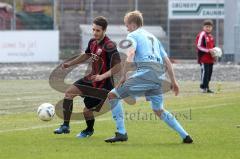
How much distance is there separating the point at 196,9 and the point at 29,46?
11780 mm

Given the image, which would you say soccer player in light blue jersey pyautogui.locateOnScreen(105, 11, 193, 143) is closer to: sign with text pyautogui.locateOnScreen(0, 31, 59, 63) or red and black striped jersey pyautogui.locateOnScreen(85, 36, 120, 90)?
red and black striped jersey pyautogui.locateOnScreen(85, 36, 120, 90)

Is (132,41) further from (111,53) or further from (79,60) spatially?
(79,60)

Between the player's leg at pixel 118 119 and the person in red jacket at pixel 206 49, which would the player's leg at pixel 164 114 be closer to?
Result: the player's leg at pixel 118 119

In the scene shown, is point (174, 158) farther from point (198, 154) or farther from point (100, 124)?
point (100, 124)

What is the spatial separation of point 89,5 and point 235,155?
118ft

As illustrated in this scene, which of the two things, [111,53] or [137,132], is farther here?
[137,132]

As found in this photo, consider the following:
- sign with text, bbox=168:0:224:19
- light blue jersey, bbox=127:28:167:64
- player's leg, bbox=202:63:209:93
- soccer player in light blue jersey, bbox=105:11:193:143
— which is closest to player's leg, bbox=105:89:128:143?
soccer player in light blue jersey, bbox=105:11:193:143

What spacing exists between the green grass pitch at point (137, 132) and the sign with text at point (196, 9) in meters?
25.0

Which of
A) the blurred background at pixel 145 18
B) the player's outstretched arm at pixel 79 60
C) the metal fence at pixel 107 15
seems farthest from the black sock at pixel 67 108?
the metal fence at pixel 107 15

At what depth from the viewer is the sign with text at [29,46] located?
39281 mm

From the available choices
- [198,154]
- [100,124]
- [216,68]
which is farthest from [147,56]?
[216,68]

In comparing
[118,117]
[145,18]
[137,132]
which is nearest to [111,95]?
[118,117]

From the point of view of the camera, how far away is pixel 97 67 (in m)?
12.8

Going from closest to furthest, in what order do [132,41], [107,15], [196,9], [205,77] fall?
[132,41]
[205,77]
[107,15]
[196,9]
